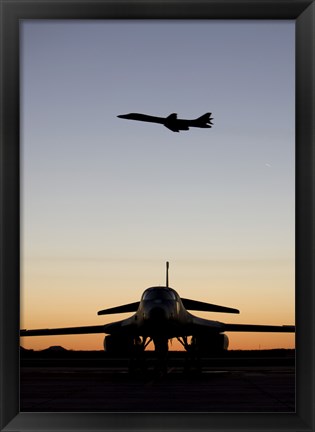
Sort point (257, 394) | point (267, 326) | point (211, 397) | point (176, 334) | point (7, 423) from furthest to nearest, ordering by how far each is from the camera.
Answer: point (267, 326) → point (176, 334) → point (257, 394) → point (211, 397) → point (7, 423)

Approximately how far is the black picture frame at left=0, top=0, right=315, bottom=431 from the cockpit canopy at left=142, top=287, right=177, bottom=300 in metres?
16.7

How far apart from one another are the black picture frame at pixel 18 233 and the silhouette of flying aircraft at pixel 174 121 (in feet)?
79.2

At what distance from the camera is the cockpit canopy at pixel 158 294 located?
75.3ft

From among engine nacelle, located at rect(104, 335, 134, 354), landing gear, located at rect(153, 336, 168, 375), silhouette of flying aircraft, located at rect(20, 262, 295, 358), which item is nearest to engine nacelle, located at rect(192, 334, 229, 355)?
silhouette of flying aircraft, located at rect(20, 262, 295, 358)

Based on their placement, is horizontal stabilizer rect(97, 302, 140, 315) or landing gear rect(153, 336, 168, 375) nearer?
landing gear rect(153, 336, 168, 375)

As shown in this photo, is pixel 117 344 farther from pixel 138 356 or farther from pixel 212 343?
pixel 212 343

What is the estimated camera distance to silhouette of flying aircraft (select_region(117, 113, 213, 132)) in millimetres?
30797

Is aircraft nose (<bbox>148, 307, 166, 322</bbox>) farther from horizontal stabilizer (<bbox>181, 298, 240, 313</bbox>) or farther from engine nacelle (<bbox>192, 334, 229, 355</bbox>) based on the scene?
horizontal stabilizer (<bbox>181, 298, 240, 313</bbox>)

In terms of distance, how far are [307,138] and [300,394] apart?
209 cm

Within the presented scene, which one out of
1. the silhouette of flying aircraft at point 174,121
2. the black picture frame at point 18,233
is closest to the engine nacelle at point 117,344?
the silhouette of flying aircraft at point 174,121

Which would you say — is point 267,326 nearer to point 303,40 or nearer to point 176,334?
point 176,334

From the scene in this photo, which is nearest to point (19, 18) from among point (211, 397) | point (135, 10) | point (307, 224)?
point (135, 10)

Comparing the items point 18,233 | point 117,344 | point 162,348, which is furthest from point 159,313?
point 18,233

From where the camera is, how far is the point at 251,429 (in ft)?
20.1
